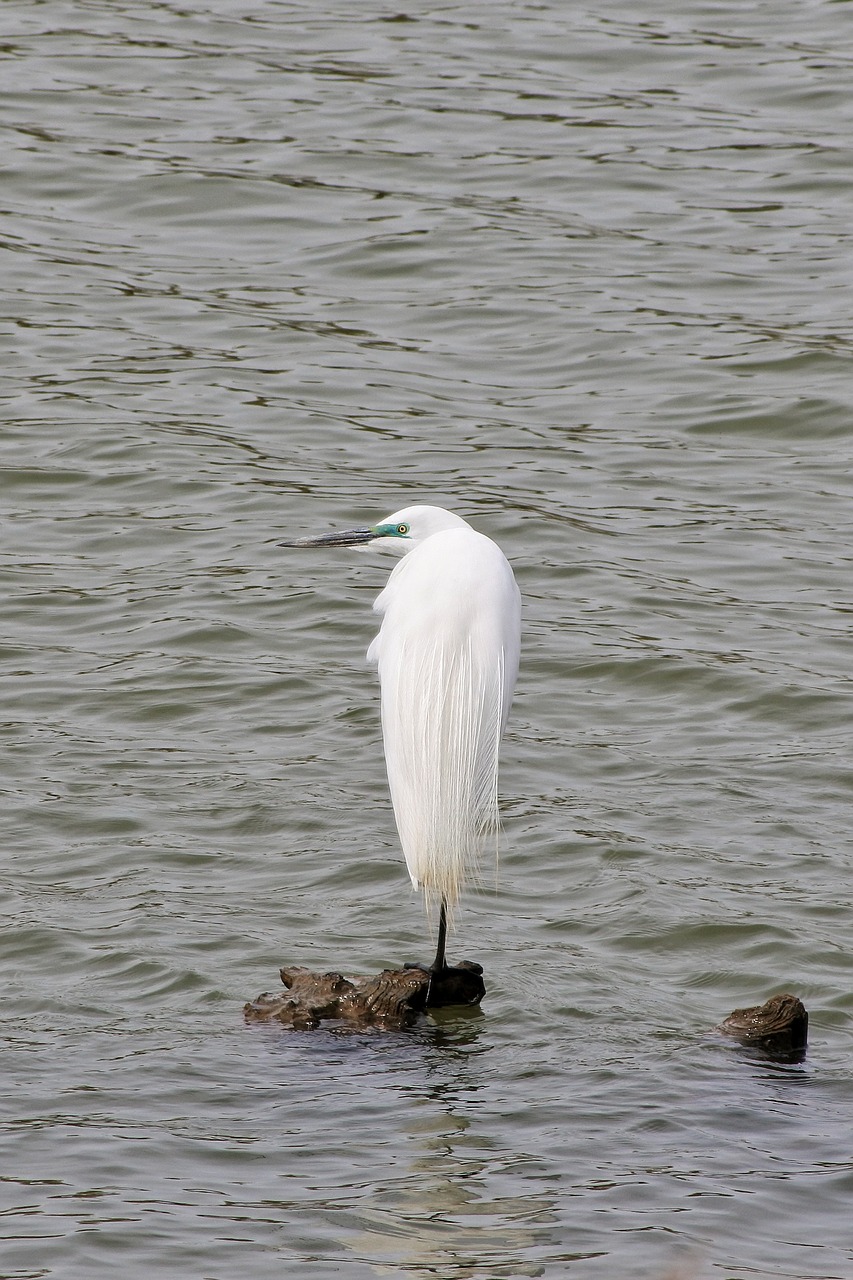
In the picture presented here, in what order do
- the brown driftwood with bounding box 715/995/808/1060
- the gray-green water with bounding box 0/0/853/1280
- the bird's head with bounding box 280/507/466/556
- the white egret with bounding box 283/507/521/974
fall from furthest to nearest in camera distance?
the bird's head with bounding box 280/507/466/556, the white egret with bounding box 283/507/521/974, the brown driftwood with bounding box 715/995/808/1060, the gray-green water with bounding box 0/0/853/1280

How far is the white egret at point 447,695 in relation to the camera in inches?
209

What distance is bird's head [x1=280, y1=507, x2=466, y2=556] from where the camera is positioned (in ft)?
18.9

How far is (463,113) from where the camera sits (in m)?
14.0

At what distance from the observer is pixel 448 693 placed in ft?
17.6

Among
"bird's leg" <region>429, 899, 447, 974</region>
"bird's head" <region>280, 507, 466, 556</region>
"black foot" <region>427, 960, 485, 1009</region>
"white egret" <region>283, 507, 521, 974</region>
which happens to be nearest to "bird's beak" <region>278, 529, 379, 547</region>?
"bird's head" <region>280, 507, 466, 556</region>

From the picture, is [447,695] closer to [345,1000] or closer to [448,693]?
[448,693]

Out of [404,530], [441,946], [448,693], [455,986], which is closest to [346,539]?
[404,530]

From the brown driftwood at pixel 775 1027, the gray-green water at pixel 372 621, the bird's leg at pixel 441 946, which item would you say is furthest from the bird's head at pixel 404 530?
the brown driftwood at pixel 775 1027

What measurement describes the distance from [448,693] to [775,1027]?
1.25 metres

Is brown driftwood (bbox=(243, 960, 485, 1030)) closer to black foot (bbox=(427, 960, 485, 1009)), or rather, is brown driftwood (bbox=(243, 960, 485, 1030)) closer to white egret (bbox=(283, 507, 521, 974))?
black foot (bbox=(427, 960, 485, 1009))

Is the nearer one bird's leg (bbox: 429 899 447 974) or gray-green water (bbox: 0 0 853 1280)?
gray-green water (bbox: 0 0 853 1280)

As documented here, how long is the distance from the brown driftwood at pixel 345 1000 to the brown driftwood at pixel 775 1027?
0.84m

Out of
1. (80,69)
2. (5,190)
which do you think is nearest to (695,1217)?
(5,190)

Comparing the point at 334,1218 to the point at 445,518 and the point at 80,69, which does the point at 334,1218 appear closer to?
the point at 445,518
